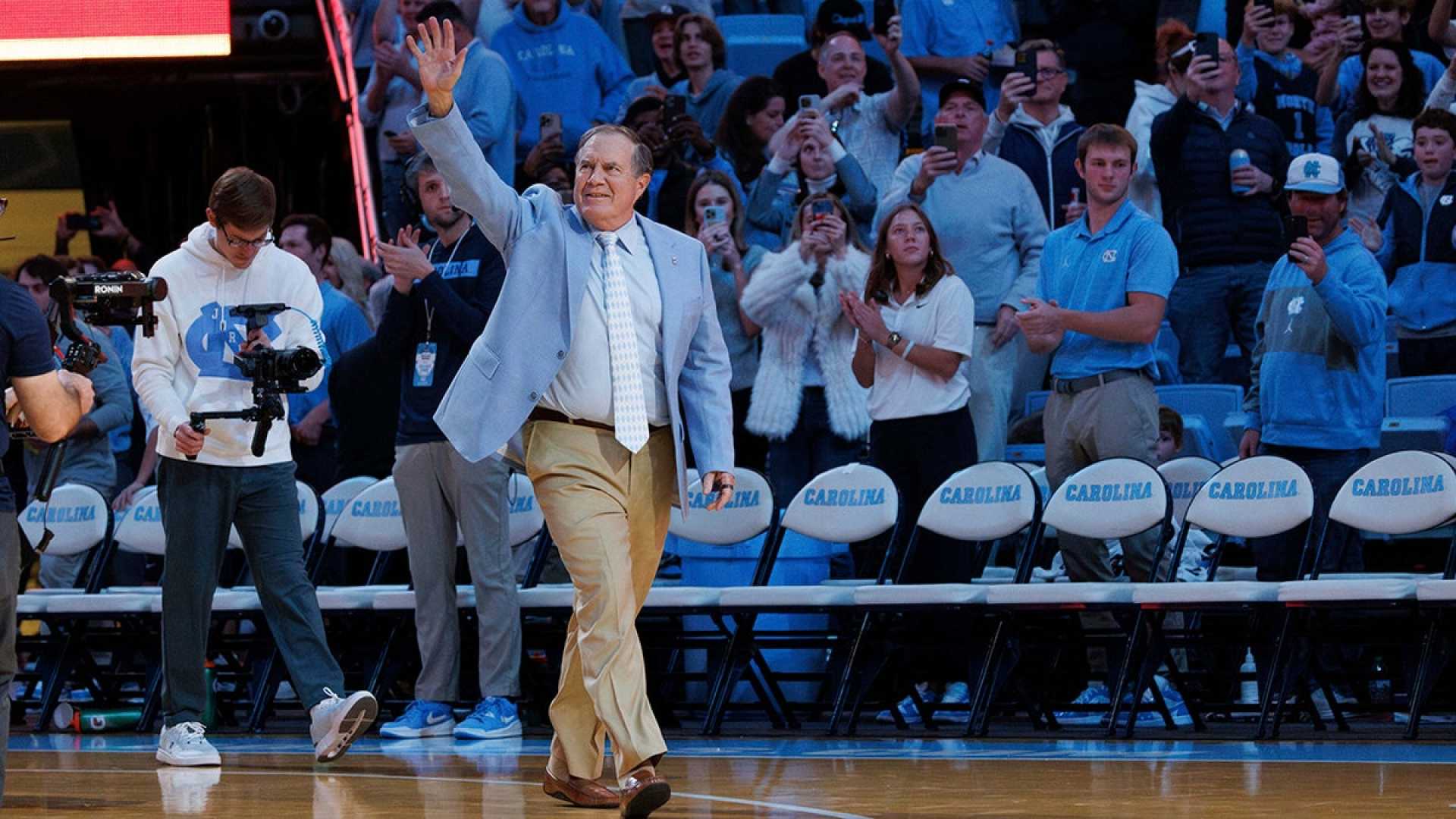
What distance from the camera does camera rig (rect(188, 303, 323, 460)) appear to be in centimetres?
667

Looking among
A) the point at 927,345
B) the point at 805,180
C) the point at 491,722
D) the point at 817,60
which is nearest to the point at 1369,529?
the point at 927,345

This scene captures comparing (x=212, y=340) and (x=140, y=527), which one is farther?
(x=140, y=527)

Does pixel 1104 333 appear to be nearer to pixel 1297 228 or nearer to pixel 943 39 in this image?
pixel 1297 228

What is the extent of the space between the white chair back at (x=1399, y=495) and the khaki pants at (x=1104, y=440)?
0.82 meters

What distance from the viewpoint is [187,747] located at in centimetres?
688

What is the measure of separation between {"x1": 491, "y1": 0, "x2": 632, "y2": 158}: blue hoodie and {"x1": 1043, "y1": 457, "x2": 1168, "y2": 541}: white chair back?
513 cm

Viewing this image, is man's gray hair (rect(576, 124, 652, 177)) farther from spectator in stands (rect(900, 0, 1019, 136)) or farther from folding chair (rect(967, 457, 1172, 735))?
spectator in stands (rect(900, 0, 1019, 136))

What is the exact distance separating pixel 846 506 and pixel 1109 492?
106cm

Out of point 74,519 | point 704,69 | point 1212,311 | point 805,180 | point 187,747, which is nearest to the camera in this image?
point 187,747

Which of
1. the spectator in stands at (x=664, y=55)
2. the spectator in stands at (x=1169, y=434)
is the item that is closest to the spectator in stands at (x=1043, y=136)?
the spectator in stands at (x=1169, y=434)

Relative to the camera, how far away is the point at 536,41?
12.4 m

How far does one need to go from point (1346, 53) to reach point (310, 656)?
694 cm

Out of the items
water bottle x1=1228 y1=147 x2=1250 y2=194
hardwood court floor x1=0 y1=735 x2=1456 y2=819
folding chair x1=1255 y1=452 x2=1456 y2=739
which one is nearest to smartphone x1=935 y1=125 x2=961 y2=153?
water bottle x1=1228 y1=147 x2=1250 y2=194

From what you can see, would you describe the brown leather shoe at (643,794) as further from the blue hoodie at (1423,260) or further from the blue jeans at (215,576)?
→ the blue hoodie at (1423,260)
